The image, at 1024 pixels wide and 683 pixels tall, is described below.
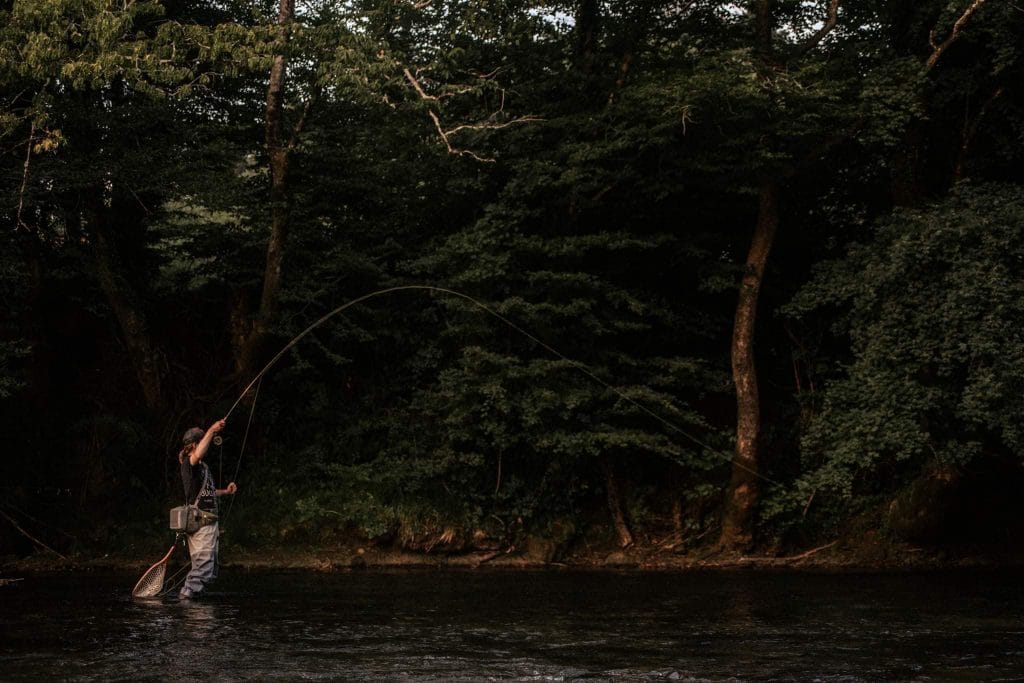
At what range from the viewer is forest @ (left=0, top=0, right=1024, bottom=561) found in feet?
58.3

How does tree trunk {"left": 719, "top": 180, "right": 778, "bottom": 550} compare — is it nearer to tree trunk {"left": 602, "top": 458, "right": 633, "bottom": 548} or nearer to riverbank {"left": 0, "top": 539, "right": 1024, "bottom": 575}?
riverbank {"left": 0, "top": 539, "right": 1024, "bottom": 575}

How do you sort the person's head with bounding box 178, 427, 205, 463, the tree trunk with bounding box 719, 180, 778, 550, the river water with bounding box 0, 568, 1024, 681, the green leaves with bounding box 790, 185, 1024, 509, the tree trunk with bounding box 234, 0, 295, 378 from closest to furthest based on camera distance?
the river water with bounding box 0, 568, 1024, 681, the person's head with bounding box 178, 427, 205, 463, the green leaves with bounding box 790, 185, 1024, 509, the tree trunk with bounding box 719, 180, 778, 550, the tree trunk with bounding box 234, 0, 295, 378

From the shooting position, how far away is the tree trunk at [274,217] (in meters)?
19.1

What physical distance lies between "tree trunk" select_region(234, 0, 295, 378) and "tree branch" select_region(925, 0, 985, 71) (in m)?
10.2

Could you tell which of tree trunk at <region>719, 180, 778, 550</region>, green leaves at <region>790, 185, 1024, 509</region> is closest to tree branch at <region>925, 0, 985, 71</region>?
green leaves at <region>790, 185, 1024, 509</region>

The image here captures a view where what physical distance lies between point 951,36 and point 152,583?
551 inches

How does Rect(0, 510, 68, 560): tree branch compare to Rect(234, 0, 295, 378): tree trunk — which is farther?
Rect(234, 0, 295, 378): tree trunk

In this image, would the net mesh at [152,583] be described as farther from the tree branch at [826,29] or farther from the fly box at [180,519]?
the tree branch at [826,29]

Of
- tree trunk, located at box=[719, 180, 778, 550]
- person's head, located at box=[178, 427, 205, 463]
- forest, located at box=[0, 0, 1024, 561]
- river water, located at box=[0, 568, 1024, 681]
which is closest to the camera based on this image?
river water, located at box=[0, 568, 1024, 681]

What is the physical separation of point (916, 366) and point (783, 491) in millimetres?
3129

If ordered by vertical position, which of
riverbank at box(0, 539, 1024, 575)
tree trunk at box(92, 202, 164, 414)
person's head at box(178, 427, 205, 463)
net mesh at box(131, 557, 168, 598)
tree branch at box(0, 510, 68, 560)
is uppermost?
tree trunk at box(92, 202, 164, 414)

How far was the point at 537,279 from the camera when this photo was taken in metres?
18.7

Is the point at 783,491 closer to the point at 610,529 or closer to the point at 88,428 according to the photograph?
the point at 610,529

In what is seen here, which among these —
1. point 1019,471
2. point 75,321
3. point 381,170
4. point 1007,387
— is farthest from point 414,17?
point 1019,471
